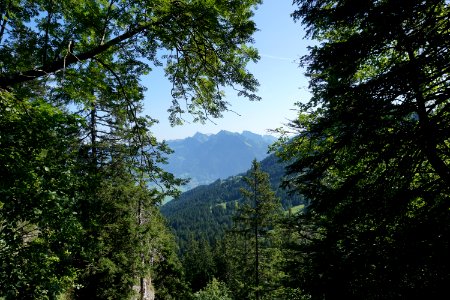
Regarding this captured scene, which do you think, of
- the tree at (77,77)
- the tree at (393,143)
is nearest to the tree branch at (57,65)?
the tree at (77,77)

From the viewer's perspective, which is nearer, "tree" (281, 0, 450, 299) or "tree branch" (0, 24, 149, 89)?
"tree" (281, 0, 450, 299)

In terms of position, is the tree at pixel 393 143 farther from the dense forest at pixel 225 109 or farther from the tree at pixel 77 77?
the tree at pixel 77 77

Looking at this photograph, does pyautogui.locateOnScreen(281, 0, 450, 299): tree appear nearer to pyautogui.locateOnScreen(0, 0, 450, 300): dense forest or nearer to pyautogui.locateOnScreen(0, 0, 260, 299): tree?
pyautogui.locateOnScreen(0, 0, 450, 300): dense forest

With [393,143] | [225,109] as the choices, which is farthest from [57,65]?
[393,143]

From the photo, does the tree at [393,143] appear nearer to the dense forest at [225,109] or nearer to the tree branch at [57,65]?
the dense forest at [225,109]

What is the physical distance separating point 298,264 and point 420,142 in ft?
25.9

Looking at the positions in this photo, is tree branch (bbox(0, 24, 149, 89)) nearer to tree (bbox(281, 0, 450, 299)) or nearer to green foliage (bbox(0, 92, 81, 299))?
green foliage (bbox(0, 92, 81, 299))

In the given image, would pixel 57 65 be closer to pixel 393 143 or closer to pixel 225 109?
pixel 225 109

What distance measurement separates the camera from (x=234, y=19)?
20.4ft

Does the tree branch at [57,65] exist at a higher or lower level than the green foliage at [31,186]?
higher

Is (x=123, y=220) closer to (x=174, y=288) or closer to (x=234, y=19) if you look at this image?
(x=234, y=19)

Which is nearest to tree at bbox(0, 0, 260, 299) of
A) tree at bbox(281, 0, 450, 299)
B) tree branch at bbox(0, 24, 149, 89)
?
tree branch at bbox(0, 24, 149, 89)

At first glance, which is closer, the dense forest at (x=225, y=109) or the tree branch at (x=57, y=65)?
the dense forest at (x=225, y=109)

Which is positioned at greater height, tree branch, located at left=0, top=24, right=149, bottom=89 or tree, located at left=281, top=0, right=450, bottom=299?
tree branch, located at left=0, top=24, right=149, bottom=89
